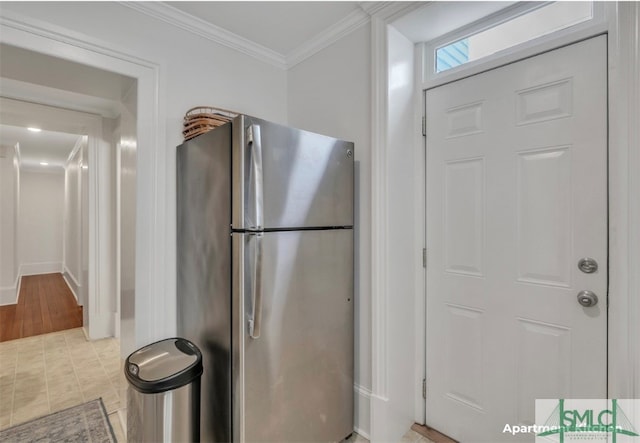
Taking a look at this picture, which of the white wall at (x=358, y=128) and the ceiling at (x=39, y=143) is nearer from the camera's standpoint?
the white wall at (x=358, y=128)

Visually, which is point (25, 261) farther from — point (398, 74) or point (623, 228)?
point (623, 228)

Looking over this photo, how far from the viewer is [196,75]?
190 centimetres

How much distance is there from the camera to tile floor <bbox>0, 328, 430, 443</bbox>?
202 centimetres

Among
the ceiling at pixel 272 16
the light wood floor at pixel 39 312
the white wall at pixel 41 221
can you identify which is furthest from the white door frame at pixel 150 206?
the white wall at pixel 41 221

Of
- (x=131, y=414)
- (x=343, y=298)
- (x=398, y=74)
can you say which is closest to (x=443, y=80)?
(x=398, y=74)

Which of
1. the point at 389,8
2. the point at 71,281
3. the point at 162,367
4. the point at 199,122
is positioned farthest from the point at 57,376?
the point at 71,281

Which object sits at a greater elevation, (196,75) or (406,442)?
(196,75)

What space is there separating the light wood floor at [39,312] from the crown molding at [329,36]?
3910mm

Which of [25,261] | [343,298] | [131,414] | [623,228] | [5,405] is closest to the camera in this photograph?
[623,228]

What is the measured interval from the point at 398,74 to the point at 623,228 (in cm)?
125

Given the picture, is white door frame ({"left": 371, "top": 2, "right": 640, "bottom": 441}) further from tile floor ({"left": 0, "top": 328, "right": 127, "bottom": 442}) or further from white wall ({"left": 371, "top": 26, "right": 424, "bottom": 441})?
tile floor ({"left": 0, "top": 328, "right": 127, "bottom": 442})

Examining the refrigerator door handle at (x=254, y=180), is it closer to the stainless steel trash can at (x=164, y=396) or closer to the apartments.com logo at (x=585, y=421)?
the stainless steel trash can at (x=164, y=396)

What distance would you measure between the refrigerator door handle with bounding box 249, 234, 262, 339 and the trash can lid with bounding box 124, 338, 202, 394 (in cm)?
33

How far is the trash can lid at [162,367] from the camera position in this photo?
1274 mm
